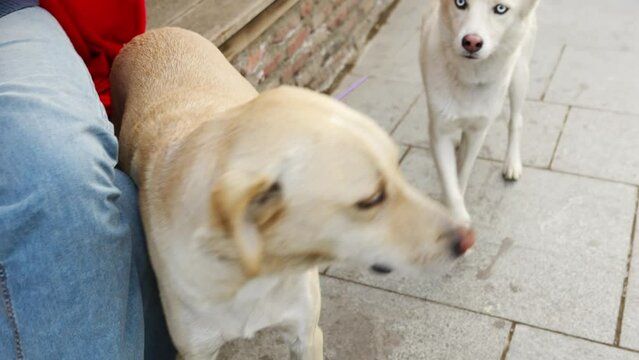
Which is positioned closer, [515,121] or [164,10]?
[164,10]

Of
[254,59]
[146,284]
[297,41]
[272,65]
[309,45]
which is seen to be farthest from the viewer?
[309,45]

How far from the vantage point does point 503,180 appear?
3.31m

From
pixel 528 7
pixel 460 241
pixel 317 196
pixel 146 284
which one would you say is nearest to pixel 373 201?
pixel 317 196

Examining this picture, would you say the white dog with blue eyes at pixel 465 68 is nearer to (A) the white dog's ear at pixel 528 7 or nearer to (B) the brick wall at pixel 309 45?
(A) the white dog's ear at pixel 528 7

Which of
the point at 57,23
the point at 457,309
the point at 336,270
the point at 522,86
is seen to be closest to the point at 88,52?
the point at 57,23

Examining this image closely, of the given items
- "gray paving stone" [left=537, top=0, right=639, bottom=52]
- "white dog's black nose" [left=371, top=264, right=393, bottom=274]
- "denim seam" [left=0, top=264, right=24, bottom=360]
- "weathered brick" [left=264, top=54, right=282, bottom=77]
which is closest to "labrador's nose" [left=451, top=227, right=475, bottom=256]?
"white dog's black nose" [left=371, top=264, right=393, bottom=274]

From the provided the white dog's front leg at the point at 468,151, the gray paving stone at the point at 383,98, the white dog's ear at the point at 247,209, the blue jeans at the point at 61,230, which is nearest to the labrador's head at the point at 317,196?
the white dog's ear at the point at 247,209

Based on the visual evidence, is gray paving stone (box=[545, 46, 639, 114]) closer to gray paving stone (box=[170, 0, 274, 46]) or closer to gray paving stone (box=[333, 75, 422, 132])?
gray paving stone (box=[333, 75, 422, 132])

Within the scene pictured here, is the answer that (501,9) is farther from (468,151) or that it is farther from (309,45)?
(309,45)

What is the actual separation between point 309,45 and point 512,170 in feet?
4.96

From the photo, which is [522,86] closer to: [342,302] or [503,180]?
[503,180]

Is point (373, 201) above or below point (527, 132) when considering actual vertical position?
above

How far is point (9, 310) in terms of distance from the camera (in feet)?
4.81

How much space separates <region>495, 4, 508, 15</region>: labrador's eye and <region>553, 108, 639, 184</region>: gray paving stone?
113 centimetres
